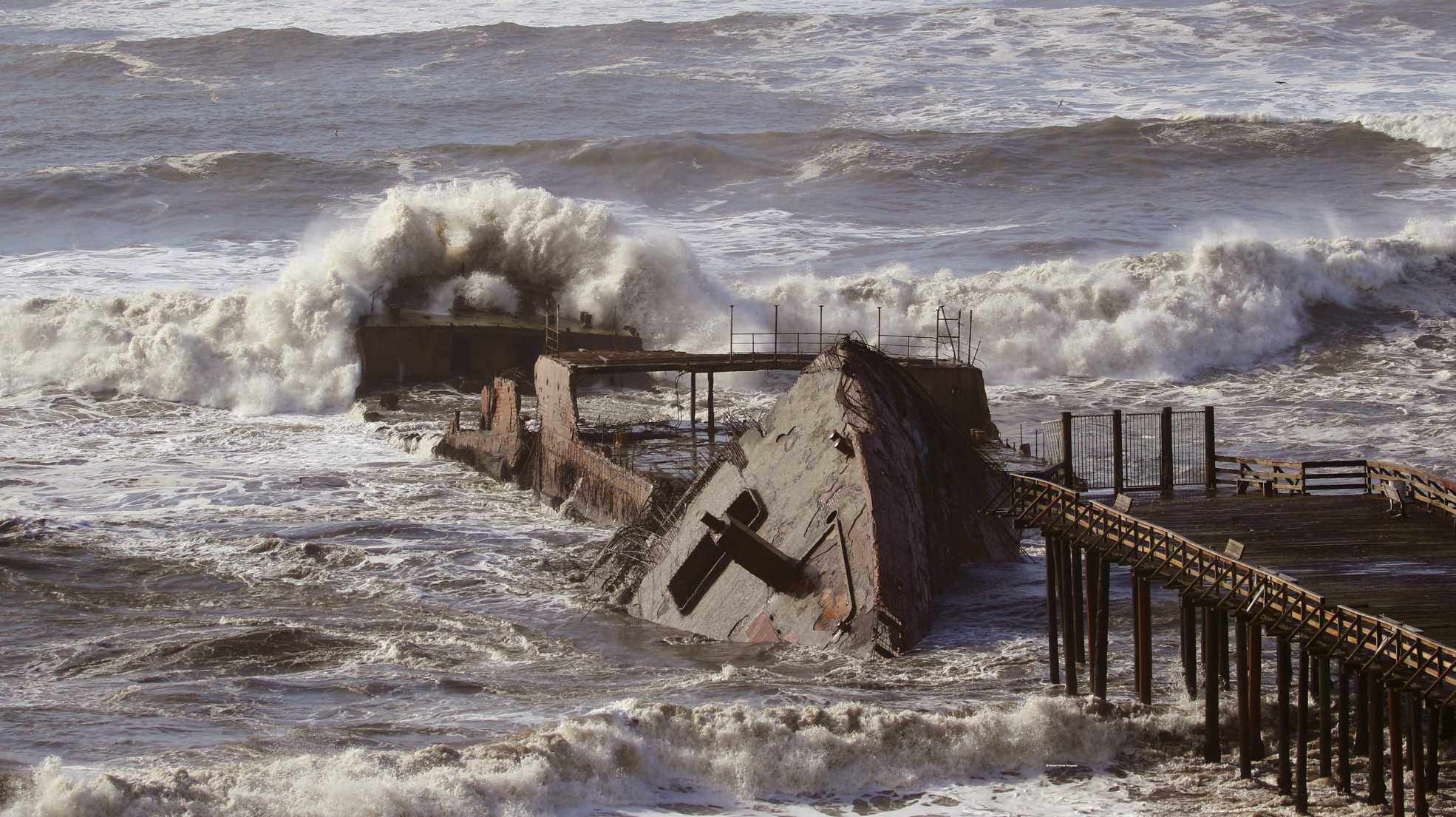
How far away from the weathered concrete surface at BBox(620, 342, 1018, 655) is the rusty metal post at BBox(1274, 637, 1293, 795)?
5.70 meters

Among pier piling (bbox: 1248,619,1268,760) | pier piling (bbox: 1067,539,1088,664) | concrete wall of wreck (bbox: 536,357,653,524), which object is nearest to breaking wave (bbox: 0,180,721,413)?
concrete wall of wreck (bbox: 536,357,653,524)

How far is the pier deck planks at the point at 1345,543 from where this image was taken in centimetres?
2127

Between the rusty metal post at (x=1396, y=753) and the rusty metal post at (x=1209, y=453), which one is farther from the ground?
the rusty metal post at (x=1209, y=453)

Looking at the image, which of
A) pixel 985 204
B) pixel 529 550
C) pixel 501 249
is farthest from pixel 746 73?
pixel 529 550

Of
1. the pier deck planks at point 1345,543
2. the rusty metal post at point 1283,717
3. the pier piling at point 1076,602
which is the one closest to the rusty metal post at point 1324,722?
the rusty metal post at point 1283,717

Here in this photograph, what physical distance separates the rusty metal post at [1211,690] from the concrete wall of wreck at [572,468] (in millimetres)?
12213

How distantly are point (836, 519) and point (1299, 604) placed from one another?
7.19m

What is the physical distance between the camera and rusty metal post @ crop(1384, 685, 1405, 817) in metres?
18.3

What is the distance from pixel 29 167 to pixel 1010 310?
139 ft

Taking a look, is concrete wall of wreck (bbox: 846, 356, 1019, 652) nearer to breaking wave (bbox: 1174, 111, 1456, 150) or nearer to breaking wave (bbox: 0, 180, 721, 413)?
breaking wave (bbox: 0, 180, 721, 413)

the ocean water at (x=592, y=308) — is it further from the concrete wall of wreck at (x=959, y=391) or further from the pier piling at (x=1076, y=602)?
the concrete wall of wreck at (x=959, y=391)

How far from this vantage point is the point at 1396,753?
18.3 metres

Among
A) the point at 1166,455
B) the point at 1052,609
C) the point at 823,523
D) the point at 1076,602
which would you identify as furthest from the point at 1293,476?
the point at 823,523

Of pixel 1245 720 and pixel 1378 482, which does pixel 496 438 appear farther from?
pixel 1245 720
